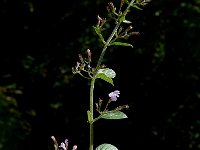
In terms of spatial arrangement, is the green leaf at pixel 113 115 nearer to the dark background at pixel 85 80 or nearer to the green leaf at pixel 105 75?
the green leaf at pixel 105 75

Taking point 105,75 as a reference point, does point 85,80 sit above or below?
below

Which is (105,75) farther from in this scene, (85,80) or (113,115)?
(85,80)

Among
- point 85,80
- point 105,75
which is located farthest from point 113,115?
point 85,80

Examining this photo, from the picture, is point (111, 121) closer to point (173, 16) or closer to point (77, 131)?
point (77, 131)

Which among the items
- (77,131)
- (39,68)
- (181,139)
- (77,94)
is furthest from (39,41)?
(181,139)

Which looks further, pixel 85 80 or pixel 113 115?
pixel 85 80

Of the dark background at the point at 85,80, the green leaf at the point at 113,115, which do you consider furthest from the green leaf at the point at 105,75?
the dark background at the point at 85,80

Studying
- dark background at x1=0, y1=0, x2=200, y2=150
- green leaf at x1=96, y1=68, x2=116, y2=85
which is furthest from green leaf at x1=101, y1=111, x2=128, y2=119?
dark background at x1=0, y1=0, x2=200, y2=150

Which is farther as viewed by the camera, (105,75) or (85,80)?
(85,80)
